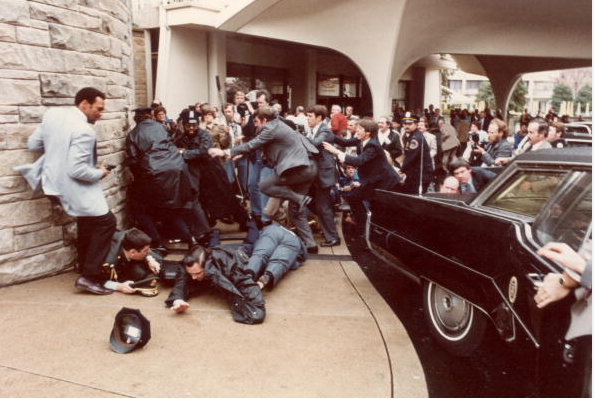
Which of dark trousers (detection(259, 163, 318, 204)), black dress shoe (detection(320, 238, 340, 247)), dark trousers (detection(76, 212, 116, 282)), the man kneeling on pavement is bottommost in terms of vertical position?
black dress shoe (detection(320, 238, 340, 247))

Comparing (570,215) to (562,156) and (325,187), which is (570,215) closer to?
(562,156)

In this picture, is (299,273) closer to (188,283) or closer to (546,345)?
(188,283)

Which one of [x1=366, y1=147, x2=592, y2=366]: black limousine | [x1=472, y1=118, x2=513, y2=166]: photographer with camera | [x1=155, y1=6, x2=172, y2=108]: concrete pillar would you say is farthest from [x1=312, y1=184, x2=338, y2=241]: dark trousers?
[x1=155, y1=6, x2=172, y2=108]: concrete pillar

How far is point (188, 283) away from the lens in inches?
192

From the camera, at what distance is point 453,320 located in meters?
4.10

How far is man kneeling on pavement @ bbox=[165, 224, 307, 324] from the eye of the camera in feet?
14.8

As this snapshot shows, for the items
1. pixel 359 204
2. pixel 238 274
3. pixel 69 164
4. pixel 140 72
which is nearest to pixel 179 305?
pixel 238 274

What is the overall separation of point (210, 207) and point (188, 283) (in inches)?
88.8

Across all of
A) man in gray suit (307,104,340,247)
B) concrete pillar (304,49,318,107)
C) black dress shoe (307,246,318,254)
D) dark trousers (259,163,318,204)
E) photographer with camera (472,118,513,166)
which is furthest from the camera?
concrete pillar (304,49,318,107)

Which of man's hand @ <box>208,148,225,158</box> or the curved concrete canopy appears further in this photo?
the curved concrete canopy

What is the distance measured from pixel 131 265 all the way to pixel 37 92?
6.08 ft

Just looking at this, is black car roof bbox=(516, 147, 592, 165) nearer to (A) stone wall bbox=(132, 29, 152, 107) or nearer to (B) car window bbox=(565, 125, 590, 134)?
(B) car window bbox=(565, 125, 590, 134)

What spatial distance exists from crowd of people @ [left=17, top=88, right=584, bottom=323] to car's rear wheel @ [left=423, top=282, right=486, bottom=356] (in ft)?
4.54

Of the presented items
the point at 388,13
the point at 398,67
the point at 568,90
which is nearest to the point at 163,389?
the point at 388,13
